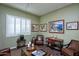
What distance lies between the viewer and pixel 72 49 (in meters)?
1.53

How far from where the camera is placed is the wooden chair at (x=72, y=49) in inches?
57.7

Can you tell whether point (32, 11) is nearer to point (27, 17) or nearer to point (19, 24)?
point (27, 17)

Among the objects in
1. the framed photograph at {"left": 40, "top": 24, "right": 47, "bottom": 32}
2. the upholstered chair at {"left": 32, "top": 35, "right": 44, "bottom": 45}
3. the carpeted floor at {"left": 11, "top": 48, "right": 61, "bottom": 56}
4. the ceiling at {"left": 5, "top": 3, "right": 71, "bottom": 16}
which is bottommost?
the carpeted floor at {"left": 11, "top": 48, "right": 61, "bottom": 56}

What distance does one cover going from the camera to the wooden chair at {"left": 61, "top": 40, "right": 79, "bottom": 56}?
1466 mm

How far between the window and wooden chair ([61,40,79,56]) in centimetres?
76

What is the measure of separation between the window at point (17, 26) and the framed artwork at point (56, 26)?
42 cm

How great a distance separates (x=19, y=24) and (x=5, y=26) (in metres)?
0.24

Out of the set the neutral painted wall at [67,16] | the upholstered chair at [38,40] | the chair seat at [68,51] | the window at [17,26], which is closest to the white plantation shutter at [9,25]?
the window at [17,26]

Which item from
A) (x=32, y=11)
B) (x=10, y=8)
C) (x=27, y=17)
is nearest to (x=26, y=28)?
(x=27, y=17)

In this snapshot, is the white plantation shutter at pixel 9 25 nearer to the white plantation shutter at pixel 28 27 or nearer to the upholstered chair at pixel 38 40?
the white plantation shutter at pixel 28 27

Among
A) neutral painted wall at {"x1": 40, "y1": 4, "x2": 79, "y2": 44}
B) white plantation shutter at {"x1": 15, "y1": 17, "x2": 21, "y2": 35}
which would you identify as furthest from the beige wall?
white plantation shutter at {"x1": 15, "y1": 17, "x2": 21, "y2": 35}

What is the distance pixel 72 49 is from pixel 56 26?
1.72 ft

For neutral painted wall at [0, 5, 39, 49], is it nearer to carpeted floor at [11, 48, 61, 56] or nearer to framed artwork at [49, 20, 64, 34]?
carpeted floor at [11, 48, 61, 56]

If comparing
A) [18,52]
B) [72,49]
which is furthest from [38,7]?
[72,49]
